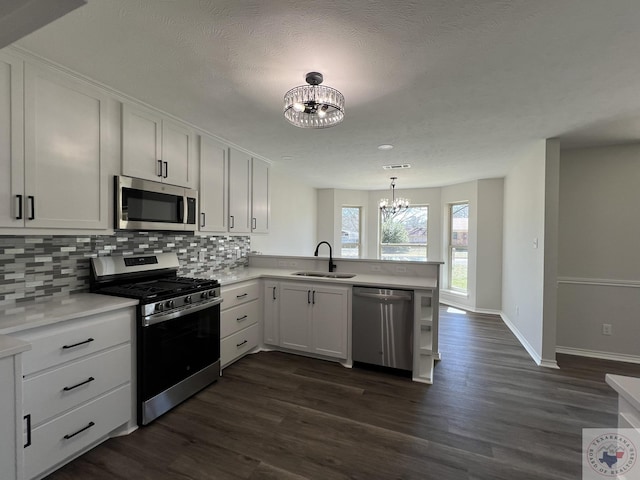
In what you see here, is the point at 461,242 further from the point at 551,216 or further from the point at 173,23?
the point at 173,23

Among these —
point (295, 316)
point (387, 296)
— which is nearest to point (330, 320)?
point (295, 316)

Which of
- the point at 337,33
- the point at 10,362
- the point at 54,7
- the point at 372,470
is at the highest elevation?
the point at 337,33

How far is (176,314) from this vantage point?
7.30ft

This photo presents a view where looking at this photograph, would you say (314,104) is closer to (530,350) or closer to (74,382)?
(74,382)

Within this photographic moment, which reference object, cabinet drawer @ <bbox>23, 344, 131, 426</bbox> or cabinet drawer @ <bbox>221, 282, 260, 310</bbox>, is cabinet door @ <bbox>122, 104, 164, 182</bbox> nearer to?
cabinet drawer @ <bbox>221, 282, 260, 310</bbox>

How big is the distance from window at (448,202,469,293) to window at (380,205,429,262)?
2.02 ft

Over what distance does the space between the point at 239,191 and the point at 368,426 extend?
281cm

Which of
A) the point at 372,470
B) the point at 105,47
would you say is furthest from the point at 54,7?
the point at 372,470

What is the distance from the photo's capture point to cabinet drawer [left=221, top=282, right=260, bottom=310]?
2883mm

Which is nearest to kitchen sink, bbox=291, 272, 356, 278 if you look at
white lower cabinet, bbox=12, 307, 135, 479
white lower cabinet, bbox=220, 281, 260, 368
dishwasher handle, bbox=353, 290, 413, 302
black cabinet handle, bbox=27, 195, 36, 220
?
dishwasher handle, bbox=353, 290, 413, 302

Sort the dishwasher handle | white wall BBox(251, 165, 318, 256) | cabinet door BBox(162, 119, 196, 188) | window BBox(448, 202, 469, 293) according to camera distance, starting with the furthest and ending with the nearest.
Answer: window BBox(448, 202, 469, 293)
white wall BBox(251, 165, 318, 256)
the dishwasher handle
cabinet door BBox(162, 119, 196, 188)

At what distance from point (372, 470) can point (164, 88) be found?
2.96 m

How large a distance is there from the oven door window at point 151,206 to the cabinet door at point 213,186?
1.10ft

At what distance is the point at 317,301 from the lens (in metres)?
3.16
